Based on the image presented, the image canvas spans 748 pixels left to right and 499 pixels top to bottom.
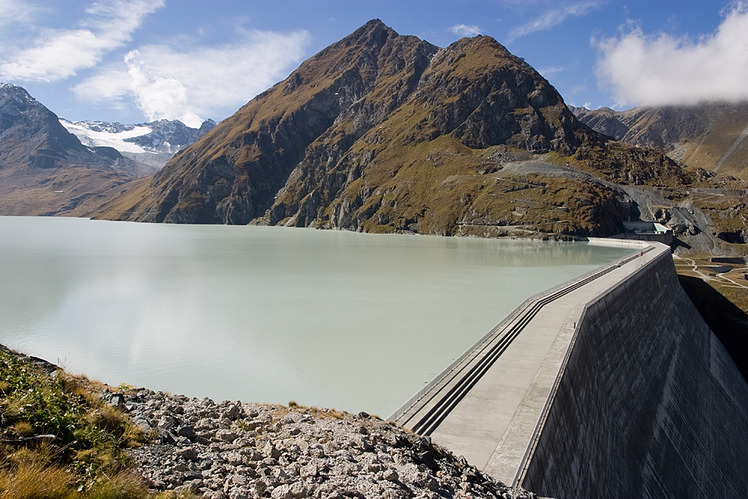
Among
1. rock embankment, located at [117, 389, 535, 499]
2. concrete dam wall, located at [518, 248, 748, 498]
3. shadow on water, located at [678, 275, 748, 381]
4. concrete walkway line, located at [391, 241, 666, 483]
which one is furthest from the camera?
shadow on water, located at [678, 275, 748, 381]

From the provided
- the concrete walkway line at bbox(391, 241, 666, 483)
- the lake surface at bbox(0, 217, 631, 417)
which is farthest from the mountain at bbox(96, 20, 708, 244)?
the concrete walkway line at bbox(391, 241, 666, 483)

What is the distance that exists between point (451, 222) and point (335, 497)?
4721 inches

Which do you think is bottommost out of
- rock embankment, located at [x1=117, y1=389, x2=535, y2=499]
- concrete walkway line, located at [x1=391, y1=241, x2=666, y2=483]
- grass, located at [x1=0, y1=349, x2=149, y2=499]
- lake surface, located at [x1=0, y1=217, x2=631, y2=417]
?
lake surface, located at [x1=0, y1=217, x2=631, y2=417]

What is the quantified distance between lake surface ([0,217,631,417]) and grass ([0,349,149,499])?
997 centimetres

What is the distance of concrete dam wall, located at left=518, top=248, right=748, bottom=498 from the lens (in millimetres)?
14359

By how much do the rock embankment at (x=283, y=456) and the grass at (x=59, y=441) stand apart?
17.1 inches

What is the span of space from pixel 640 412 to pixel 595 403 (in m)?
6.24

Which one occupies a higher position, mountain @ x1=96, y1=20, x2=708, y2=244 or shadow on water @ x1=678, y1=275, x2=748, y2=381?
mountain @ x1=96, y1=20, x2=708, y2=244

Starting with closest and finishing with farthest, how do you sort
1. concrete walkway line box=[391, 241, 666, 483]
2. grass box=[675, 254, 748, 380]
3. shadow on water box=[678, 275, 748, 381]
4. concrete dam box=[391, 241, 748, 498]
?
concrete walkway line box=[391, 241, 666, 483]
concrete dam box=[391, 241, 748, 498]
shadow on water box=[678, 275, 748, 381]
grass box=[675, 254, 748, 380]

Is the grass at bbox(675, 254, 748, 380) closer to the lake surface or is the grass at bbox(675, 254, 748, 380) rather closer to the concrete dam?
the concrete dam

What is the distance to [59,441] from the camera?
22.1 feet

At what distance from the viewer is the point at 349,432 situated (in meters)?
9.63

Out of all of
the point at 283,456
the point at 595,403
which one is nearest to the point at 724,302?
the point at 595,403

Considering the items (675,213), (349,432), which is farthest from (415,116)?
(349,432)
